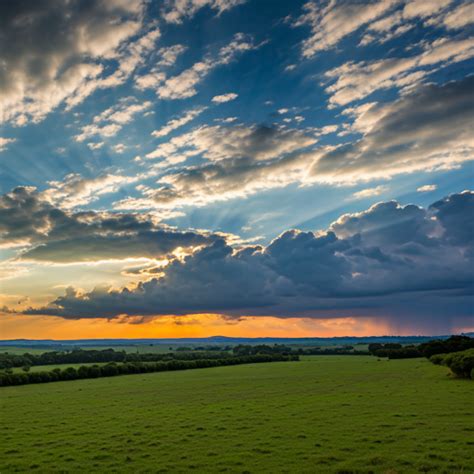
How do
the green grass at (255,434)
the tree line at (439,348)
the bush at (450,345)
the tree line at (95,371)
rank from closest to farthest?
the green grass at (255,434), the tree line at (95,371), the bush at (450,345), the tree line at (439,348)

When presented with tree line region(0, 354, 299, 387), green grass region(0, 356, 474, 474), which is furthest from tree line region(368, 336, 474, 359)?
green grass region(0, 356, 474, 474)

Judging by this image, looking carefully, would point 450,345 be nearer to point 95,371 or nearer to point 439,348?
point 439,348

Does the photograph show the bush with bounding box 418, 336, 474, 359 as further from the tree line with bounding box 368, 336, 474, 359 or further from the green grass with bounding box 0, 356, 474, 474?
the green grass with bounding box 0, 356, 474, 474

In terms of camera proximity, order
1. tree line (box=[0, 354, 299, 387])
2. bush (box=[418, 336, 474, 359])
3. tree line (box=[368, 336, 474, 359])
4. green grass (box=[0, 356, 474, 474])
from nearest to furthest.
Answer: green grass (box=[0, 356, 474, 474])
tree line (box=[0, 354, 299, 387])
bush (box=[418, 336, 474, 359])
tree line (box=[368, 336, 474, 359])

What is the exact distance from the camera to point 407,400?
52.4m

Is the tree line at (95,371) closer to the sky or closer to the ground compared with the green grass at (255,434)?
closer to the ground

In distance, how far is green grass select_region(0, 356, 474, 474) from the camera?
1085 inches

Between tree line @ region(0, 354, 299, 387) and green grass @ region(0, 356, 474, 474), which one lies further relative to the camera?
tree line @ region(0, 354, 299, 387)

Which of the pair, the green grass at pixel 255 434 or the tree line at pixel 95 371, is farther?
the tree line at pixel 95 371

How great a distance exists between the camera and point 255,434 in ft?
120

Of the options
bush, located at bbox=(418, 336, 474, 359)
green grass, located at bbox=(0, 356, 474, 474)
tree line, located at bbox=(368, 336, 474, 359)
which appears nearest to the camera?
green grass, located at bbox=(0, 356, 474, 474)

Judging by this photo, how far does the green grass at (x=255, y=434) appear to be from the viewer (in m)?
27.6

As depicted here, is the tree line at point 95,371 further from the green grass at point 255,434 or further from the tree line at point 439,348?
the tree line at point 439,348

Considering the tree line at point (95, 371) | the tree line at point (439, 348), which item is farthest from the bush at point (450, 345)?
the tree line at point (95, 371)
